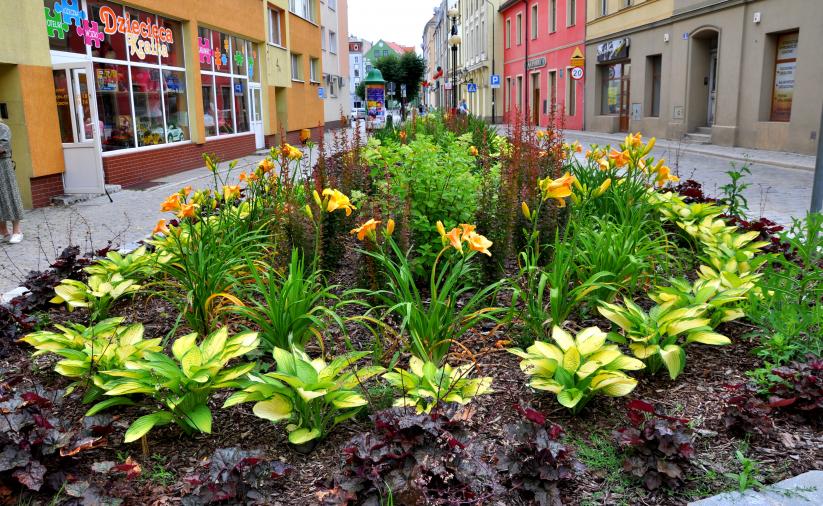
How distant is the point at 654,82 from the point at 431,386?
995 inches

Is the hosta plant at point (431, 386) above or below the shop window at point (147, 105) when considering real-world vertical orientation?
below

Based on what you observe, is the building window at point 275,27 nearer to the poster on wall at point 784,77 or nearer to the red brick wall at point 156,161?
the red brick wall at point 156,161

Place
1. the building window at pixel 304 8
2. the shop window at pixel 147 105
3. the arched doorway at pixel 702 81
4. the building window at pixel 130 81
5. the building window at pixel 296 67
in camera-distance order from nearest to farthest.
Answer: the building window at pixel 130 81
the shop window at pixel 147 105
the arched doorway at pixel 702 81
the building window at pixel 304 8
the building window at pixel 296 67

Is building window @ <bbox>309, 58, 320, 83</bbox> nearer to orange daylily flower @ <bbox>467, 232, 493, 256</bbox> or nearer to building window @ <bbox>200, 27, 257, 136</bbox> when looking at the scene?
building window @ <bbox>200, 27, 257, 136</bbox>

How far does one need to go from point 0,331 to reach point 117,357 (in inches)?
46.6

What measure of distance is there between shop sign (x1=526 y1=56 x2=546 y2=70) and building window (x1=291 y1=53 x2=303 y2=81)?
48.9 feet

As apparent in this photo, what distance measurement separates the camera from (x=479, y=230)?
15.6 feet

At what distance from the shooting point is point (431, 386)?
2705mm

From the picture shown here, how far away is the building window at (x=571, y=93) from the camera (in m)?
32.6

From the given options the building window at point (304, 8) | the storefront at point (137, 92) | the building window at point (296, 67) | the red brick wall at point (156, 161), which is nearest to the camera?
the storefront at point (137, 92)

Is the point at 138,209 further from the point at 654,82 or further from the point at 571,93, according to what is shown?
the point at 571,93

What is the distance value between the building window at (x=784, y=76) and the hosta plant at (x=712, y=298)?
15.9 meters

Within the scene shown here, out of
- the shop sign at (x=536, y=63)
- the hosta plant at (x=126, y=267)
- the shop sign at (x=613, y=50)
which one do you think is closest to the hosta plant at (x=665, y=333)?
the hosta plant at (x=126, y=267)

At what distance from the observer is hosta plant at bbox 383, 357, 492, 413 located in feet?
8.69
